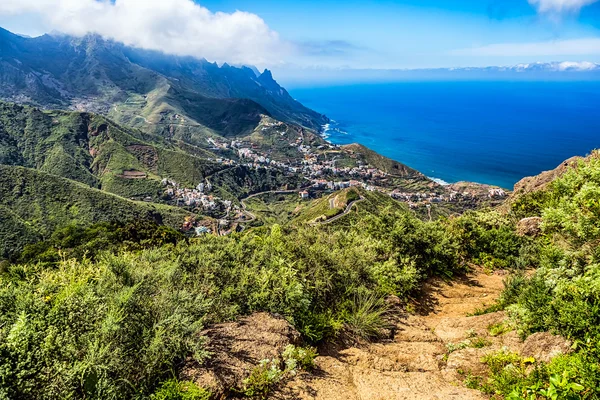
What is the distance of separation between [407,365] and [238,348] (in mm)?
4378

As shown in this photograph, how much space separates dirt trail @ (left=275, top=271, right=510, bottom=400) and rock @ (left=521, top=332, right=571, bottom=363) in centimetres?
85

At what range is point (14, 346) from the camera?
15.3 ft

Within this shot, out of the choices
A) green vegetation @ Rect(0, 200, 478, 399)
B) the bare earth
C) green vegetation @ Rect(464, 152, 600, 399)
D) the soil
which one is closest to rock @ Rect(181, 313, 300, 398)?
the bare earth

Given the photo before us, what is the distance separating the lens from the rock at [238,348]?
19.8ft

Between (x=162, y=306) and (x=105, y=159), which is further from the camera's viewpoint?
(x=105, y=159)

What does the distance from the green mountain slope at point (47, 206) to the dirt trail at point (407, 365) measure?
100392mm

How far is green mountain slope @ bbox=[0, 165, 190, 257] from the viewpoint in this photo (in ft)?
276

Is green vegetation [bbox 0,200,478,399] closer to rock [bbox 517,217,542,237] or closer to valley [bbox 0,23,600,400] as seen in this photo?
valley [bbox 0,23,600,400]

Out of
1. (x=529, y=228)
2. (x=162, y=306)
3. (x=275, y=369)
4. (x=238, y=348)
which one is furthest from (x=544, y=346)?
(x=529, y=228)

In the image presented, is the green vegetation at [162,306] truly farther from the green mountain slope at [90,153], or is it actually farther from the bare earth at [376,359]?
the green mountain slope at [90,153]

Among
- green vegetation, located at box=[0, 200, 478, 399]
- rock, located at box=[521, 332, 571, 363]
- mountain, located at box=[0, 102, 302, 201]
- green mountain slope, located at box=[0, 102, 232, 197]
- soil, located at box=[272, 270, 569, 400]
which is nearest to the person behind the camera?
green vegetation, located at box=[0, 200, 478, 399]

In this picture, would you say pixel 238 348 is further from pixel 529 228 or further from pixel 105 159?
pixel 105 159

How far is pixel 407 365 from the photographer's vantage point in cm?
805

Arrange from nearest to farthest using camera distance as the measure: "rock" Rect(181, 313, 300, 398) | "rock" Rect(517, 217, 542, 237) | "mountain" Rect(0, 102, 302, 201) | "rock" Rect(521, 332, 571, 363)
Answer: "rock" Rect(181, 313, 300, 398), "rock" Rect(521, 332, 571, 363), "rock" Rect(517, 217, 542, 237), "mountain" Rect(0, 102, 302, 201)
